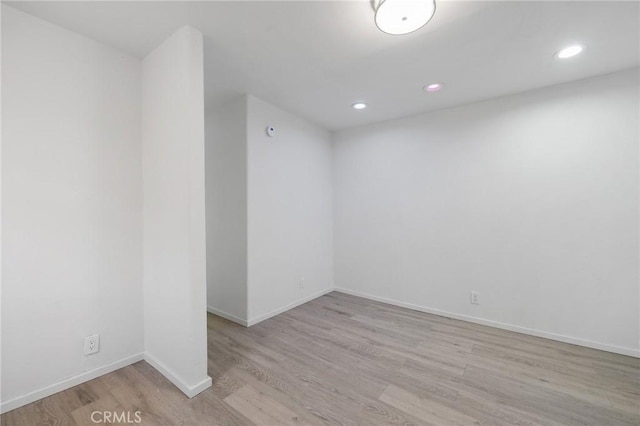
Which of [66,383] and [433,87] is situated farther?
[433,87]

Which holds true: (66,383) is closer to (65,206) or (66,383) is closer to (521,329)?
(65,206)

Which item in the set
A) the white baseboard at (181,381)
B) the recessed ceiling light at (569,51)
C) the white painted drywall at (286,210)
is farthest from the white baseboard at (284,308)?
the recessed ceiling light at (569,51)

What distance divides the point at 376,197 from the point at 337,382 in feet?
7.68

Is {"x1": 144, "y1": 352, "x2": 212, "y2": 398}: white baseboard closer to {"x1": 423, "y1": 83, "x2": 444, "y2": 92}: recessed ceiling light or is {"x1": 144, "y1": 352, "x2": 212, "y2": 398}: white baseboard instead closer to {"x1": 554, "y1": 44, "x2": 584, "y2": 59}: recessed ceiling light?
{"x1": 423, "y1": 83, "x2": 444, "y2": 92}: recessed ceiling light

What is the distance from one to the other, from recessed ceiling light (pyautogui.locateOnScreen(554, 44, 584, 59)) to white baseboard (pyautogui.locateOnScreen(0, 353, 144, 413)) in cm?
405

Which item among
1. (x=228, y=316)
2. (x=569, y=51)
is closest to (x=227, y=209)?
(x=228, y=316)

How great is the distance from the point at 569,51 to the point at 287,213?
2926 mm

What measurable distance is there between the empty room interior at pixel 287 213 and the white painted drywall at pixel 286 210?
0.04m

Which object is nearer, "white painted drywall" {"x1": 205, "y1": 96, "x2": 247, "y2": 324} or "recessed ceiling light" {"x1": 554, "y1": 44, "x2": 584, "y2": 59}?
"recessed ceiling light" {"x1": 554, "y1": 44, "x2": 584, "y2": 59}

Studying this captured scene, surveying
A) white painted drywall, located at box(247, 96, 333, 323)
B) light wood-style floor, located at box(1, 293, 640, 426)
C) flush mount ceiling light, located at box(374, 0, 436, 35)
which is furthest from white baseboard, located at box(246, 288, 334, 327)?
flush mount ceiling light, located at box(374, 0, 436, 35)

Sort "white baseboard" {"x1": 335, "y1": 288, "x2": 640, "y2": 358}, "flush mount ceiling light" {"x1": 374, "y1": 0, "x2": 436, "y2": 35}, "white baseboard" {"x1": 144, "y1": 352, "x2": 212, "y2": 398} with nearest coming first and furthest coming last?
"flush mount ceiling light" {"x1": 374, "y1": 0, "x2": 436, "y2": 35}
"white baseboard" {"x1": 144, "y1": 352, "x2": 212, "y2": 398}
"white baseboard" {"x1": 335, "y1": 288, "x2": 640, "y2": 358}

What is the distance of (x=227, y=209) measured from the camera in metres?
3.02

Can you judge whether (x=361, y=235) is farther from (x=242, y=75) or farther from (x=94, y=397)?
(x=94, y=397)

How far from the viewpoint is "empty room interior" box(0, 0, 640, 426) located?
5.14 feet
